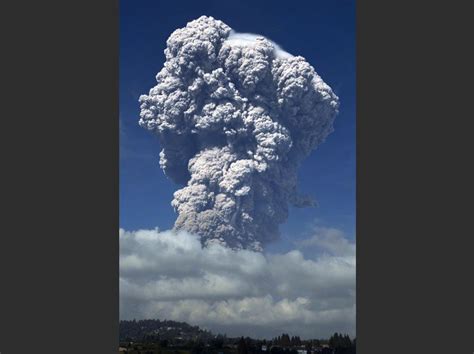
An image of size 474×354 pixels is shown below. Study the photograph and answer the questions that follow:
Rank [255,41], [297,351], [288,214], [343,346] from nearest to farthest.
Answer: [297,351] < [343,346] < [255,41] < [288,214]

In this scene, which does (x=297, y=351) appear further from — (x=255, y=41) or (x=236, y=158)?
(x=255, y=41)

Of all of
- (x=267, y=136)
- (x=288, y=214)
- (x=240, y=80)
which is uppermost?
(x=240, y=80)

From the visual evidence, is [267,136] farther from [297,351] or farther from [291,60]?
[297,351]

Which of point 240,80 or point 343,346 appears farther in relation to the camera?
point 240,80

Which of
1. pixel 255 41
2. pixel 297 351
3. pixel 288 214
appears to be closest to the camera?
pixel 297 351

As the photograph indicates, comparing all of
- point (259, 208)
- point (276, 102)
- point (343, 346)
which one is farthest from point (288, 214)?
point (343, 346)

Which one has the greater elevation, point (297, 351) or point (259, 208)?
point (259, 208)
